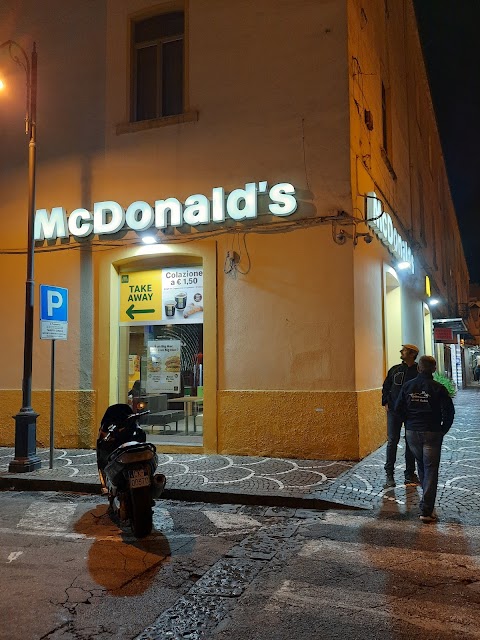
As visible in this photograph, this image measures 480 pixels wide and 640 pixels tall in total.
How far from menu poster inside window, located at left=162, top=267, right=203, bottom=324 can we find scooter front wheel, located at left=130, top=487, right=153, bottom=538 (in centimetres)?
530

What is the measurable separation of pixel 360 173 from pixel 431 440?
569 cm

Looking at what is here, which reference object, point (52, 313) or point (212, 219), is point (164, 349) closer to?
point (52, 313)

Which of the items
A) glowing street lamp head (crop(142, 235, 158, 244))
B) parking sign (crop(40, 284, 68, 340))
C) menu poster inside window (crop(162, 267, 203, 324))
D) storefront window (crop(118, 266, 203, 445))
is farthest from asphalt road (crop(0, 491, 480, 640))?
glowing street lamp head (crop(142, 235, 158, 244))

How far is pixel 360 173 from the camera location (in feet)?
33.9

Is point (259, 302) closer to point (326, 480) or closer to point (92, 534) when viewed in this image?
point (326, 480)

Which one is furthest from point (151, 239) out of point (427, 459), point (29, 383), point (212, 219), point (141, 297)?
point (427, 459)

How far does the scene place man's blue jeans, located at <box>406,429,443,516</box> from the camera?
20.3 ft

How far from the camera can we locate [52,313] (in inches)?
363

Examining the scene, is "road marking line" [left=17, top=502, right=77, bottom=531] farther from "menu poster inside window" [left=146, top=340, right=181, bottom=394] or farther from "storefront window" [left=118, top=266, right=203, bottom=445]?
"menu poster inside window" [left=146, top=340, right=181, bottom=394]

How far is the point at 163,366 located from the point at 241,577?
676 cm

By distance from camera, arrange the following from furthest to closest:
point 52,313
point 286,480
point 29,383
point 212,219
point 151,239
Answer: point 151,239, point 212,219, point 52,313, point 29,383, point 286,480

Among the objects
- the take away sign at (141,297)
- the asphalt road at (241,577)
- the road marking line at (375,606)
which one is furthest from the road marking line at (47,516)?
the take away sign at (141,297)

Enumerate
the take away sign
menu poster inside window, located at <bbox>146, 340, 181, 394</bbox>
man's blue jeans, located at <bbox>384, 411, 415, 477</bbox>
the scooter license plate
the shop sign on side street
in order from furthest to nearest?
the shop sign on side street, the take away sign, menu poster inside window, located at <bbox>146, 340, 181, 394</bbox>, man's blue jeans, located at <bbox>384, 411, 415, 477</bbox>, the scooter license plate

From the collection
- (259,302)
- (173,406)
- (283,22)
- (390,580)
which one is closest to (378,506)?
(390,580)
